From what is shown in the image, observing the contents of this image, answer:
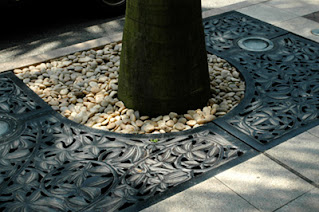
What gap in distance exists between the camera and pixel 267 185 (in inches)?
122

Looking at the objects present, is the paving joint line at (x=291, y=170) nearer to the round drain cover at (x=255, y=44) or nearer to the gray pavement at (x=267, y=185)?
the gray pavement at (x=267, y=185)

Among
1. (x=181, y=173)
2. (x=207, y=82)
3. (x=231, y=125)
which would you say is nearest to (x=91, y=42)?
(x=207, y=82)

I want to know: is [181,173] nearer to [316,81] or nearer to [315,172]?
[315,172]

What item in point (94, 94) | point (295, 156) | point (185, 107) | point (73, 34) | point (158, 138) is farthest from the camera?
point (73, 34)

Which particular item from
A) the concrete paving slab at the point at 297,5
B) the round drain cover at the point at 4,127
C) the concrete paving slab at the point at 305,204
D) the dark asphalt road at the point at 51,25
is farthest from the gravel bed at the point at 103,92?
the concrete paving slab at the point at 297,5

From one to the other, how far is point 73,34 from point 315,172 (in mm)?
3979

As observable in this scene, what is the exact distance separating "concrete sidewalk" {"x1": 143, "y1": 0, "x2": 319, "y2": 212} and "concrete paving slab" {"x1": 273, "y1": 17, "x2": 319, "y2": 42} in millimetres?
2221

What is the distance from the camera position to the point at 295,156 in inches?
134

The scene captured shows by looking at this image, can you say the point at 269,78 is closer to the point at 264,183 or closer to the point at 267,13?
the point at 264,183

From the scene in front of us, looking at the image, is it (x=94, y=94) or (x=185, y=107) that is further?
(x=94, y=94)

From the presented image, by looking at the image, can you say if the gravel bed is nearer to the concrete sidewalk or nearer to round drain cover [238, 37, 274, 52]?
round drain cover [238, 37, 274, 52]

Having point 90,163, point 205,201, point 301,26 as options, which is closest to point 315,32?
point 301,26

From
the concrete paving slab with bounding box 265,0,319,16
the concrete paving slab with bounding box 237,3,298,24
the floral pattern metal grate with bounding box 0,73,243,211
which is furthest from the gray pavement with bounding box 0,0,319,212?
the concrete paving slab with bounding box 265,0,319,16

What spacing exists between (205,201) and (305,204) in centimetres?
68
